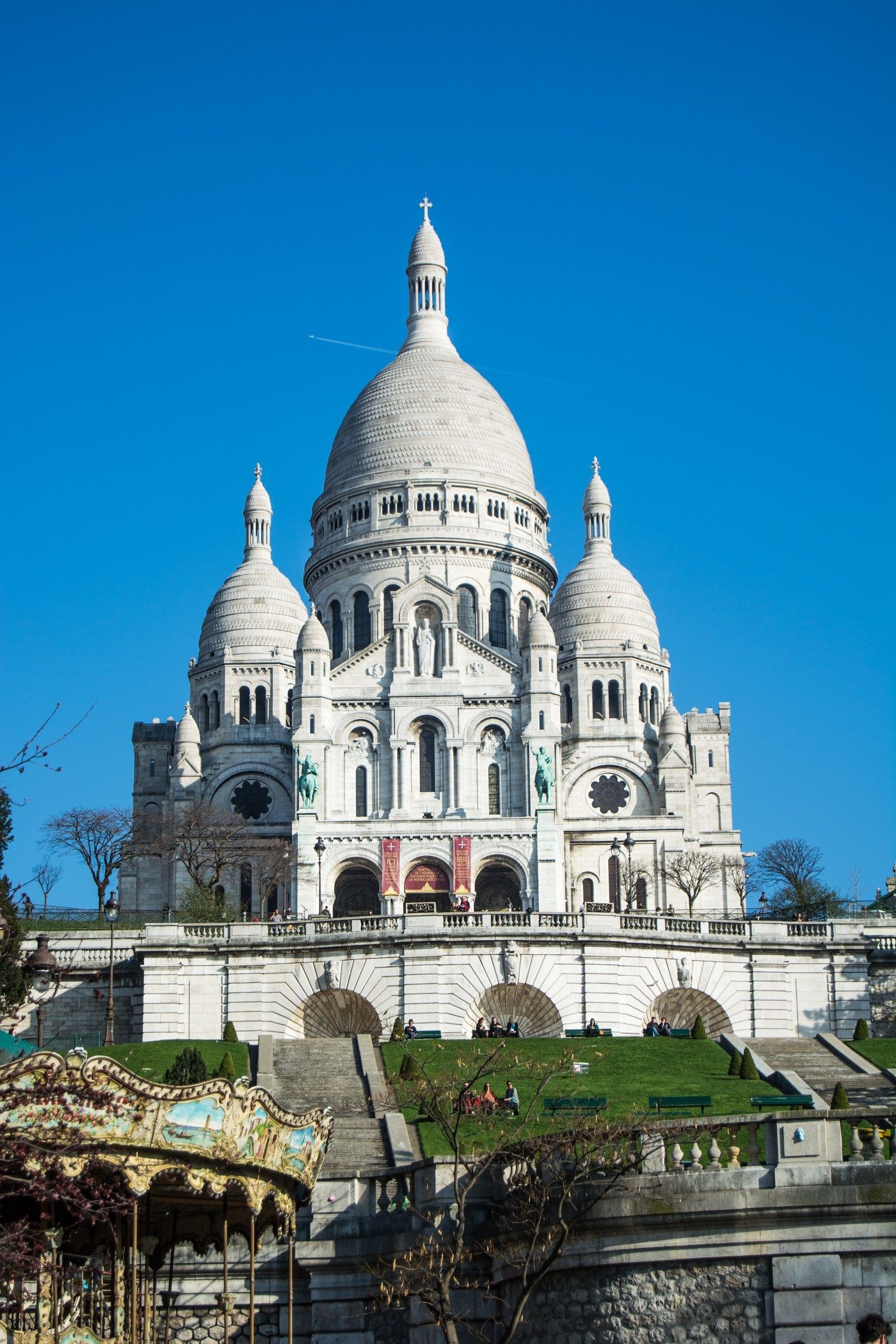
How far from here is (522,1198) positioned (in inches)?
1224

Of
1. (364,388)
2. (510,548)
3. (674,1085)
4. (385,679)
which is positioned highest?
(364,388)

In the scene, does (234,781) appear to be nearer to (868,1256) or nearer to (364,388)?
(364,388)

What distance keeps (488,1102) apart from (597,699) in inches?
2358

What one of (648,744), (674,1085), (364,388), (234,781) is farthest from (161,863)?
(674,1085)

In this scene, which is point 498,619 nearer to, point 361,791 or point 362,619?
point 362,619

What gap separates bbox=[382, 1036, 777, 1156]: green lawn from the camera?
135 feet

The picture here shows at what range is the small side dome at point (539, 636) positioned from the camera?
9069cm

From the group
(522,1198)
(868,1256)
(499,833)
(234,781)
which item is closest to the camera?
(868,1256)

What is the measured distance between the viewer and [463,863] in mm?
84875

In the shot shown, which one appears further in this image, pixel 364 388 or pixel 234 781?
pixel 364 388

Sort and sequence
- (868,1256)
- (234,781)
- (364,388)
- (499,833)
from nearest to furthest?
1. (868,1256)
2. (499,833)
3. (234,781)
4. (364,388)

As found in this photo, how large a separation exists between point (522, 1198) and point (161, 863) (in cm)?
5944

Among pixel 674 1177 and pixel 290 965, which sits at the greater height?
pixel 290 965

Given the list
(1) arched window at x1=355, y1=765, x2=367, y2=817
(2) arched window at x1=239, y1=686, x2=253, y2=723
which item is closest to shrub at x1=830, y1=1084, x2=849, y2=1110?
(1) arched window at x1=355, y1=765, x2=367, y2=817
